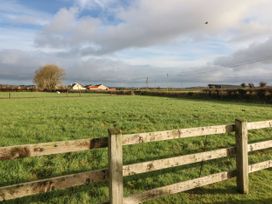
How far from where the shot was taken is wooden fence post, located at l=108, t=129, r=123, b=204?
4688 mm

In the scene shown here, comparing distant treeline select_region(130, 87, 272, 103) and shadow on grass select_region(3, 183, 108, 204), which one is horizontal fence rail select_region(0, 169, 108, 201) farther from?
distant treeline select_region(130, 87, 272, 103)

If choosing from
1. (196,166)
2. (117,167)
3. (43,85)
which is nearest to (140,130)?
(196,166)

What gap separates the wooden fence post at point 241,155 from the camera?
21.1 ft

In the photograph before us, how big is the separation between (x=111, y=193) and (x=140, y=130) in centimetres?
784

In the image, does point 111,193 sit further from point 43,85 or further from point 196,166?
point 43,85

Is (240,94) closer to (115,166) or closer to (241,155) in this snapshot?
(241,155)

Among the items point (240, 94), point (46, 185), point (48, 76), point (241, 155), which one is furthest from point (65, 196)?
point (48, 76)

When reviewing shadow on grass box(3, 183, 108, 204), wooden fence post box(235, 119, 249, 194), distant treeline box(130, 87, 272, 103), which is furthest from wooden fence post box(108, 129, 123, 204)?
distant treeline box(130, 87, 272, 103)

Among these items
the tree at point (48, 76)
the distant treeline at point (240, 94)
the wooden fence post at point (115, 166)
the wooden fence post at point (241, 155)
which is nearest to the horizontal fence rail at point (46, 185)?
the wooden fence post at point (115, 166)

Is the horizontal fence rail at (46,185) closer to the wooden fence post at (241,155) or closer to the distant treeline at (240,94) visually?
the wooden fence post at (241,155)

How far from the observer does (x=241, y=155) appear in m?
6.48

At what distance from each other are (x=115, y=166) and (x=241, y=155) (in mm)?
3130

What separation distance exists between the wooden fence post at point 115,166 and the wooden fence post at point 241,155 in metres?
3.00

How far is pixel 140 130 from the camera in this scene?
12531mm
